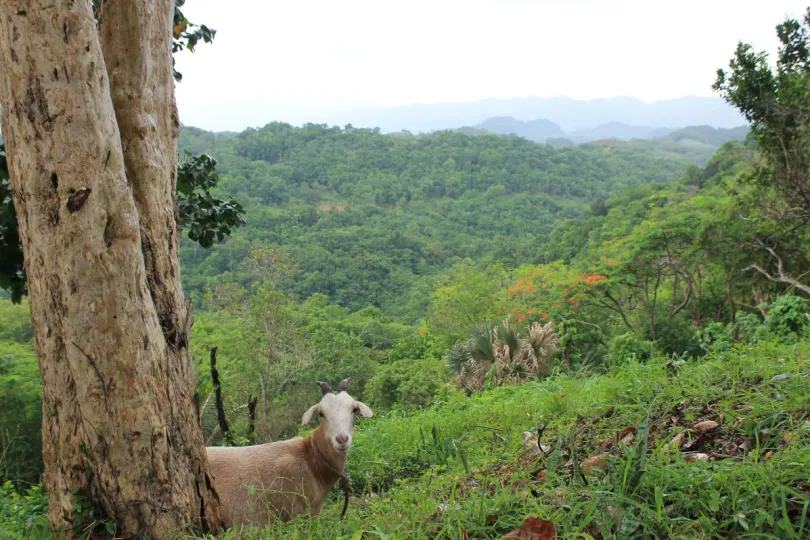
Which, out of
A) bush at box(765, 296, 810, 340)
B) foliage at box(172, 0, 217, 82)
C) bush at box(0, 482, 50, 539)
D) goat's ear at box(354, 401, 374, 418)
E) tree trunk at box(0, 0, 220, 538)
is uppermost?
foliage at box(172, 0, 217, 82)

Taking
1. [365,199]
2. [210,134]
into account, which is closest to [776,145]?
[365,199]

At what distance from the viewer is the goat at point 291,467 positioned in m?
3.59

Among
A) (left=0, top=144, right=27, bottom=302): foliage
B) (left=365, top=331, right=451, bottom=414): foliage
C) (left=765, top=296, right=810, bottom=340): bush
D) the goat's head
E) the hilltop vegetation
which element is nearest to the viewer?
(left=0, top=144, right=27, bottom=302): foliage

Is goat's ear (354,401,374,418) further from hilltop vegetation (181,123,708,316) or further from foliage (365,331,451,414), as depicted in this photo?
hilltop vegetation (181,123,708,316)

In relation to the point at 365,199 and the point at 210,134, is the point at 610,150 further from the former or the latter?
the point at 210,134

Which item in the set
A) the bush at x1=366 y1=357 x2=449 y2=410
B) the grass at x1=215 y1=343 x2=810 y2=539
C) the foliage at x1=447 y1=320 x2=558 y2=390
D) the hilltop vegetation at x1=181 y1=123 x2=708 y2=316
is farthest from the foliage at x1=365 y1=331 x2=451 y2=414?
the hilltop vegetation at x1=181 y1=123 x2=708 y2=316

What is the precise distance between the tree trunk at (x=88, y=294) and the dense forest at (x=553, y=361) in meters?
0.24

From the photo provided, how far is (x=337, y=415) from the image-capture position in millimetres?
4012

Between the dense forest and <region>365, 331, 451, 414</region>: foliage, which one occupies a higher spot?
the dense forest

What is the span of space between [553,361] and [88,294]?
33.9ft

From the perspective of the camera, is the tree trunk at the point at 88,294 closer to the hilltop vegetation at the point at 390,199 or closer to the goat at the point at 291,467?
the goat at the point at 291,467

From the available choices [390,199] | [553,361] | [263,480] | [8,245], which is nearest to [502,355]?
[553,361]

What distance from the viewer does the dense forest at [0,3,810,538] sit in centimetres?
229

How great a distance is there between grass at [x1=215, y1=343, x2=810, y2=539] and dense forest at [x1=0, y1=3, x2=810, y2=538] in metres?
0.01
